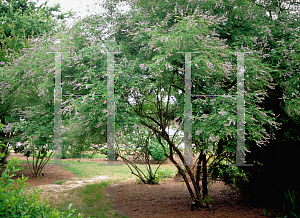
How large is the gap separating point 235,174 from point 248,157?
766mm

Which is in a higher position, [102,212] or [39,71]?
[39,71]

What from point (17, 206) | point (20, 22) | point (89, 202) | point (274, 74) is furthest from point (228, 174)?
point (20, 22)

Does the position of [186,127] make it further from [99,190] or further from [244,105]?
[99,190]

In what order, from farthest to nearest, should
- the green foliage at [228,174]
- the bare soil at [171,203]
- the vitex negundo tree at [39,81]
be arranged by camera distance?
1. the green foliage at [228,174]
2. the vitex negundo tree at [39,81]
3. the bare soil at [171,203]

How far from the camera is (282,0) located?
6.40 meters

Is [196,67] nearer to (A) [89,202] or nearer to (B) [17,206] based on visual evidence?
(B) [17,206]

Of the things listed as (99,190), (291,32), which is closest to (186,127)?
(291,32)

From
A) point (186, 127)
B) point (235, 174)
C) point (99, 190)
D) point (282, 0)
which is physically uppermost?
point (282, 0)

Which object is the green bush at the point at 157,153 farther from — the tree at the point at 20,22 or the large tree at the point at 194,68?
the large tree at the point at 194,68

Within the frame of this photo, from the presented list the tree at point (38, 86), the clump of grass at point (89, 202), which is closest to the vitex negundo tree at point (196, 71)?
the tree at point (38, 86)

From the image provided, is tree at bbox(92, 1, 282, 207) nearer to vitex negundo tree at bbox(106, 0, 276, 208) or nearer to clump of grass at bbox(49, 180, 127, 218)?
vitex negundo tree at bbox(106, 0, 276, 208)

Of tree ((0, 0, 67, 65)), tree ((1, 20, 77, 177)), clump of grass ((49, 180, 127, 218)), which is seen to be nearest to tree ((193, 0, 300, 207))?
clump of grass ((49, 180, 127, 218))

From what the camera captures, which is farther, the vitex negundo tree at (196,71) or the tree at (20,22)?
the tree at (20,22)

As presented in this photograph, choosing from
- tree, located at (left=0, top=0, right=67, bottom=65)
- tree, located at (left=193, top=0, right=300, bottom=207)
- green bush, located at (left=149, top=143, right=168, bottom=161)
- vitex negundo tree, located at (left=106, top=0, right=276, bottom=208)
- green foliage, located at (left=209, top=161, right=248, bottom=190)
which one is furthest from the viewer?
green bush, located at (left=149, top=143, right=168, bottom=161)
